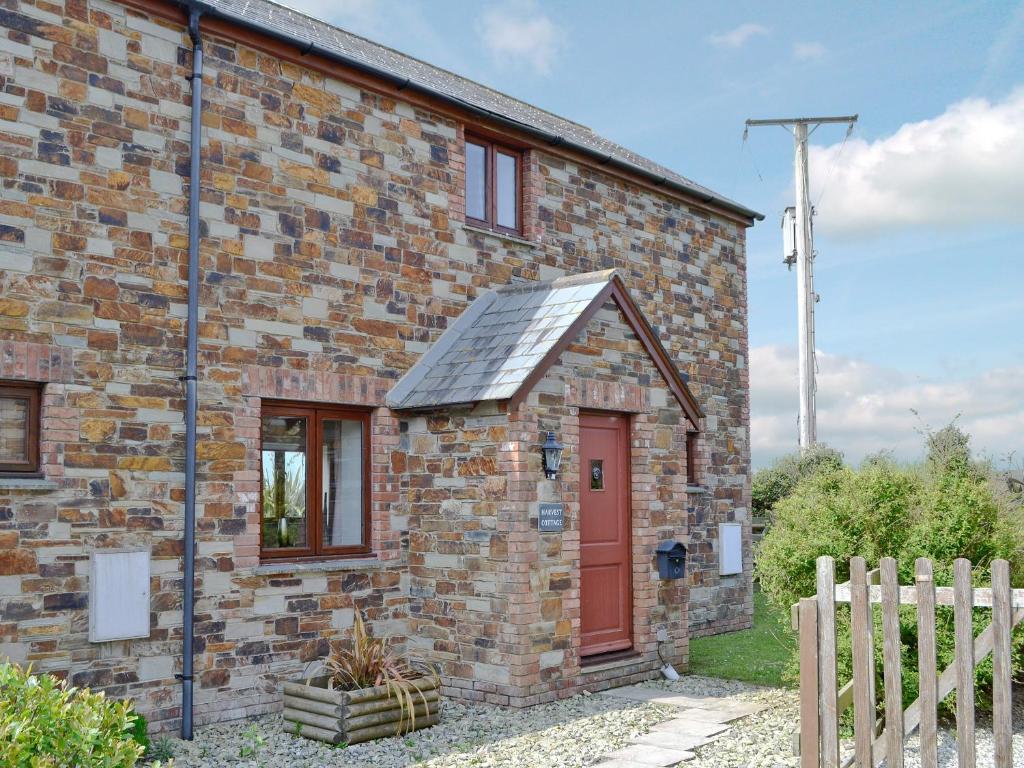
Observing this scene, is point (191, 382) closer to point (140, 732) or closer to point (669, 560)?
point (140, 732)

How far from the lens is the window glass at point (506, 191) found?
1183 cm

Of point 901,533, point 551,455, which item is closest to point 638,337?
point 551,455

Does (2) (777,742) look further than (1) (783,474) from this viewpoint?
No

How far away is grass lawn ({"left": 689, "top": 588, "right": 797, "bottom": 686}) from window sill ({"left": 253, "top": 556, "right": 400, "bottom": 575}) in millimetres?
3810

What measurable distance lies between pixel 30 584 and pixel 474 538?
12.5 feet

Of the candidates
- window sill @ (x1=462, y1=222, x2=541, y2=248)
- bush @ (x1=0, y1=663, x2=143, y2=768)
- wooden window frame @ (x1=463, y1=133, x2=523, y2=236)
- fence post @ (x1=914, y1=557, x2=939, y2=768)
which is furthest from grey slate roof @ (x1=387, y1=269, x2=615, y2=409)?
bush @ (x1=0, y1=663, x2=143, y2=768)

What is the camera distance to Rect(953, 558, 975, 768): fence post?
5.60m

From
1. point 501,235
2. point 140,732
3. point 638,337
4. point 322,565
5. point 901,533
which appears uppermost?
point 501,235

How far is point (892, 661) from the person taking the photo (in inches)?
227

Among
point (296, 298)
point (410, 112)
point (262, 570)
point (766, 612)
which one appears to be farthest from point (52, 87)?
point (766, 612)

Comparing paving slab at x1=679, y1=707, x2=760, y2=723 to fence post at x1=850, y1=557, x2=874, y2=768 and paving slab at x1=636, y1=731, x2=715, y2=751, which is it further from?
fence post at x1=850, y1=557, x2=874, y2=768

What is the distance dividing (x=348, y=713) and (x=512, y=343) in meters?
3.80

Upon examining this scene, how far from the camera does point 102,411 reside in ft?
26.9

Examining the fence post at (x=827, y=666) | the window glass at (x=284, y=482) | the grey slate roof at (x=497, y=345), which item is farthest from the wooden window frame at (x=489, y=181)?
the fence post at (x=827, y=666)
